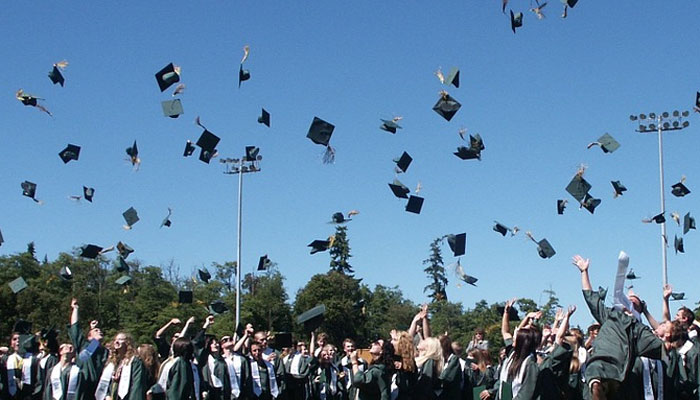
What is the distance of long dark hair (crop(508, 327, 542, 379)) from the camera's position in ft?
25.4

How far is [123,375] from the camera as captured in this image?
985cm

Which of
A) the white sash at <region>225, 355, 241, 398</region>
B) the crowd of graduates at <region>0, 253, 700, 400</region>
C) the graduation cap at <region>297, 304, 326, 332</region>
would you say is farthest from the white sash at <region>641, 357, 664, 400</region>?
the white sash at <region>225, 355, 241, 398</region>

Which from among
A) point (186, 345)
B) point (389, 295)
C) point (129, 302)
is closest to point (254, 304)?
point (129, 302)

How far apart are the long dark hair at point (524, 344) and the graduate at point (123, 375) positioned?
13.6ft

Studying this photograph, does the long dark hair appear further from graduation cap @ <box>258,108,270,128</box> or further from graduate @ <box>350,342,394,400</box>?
graduation cap @ <box>258,108,270,128</box>

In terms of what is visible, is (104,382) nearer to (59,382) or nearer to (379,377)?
(59,382)

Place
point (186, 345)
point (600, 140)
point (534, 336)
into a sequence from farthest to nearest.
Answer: point (600, 140)
point (186, 345)
point (534, 336)

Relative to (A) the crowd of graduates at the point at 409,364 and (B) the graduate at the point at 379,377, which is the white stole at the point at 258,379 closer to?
(A) the crowd of graduates at the point at 409,364

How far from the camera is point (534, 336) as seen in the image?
7.74 meters

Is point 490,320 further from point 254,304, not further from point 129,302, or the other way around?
point 129,302

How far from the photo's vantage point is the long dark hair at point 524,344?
7.73 meters

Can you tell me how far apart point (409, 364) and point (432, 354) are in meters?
0.53

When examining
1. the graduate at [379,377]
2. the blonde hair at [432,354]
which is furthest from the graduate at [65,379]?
the blonde hair at [432,354]

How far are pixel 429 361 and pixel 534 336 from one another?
1.83 meters
